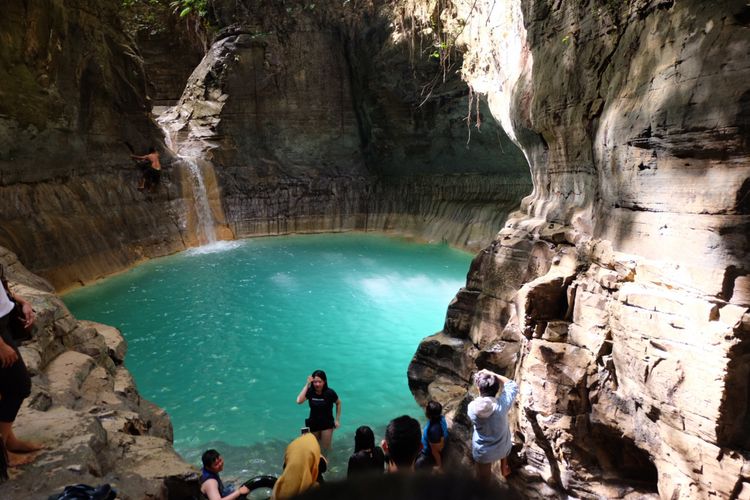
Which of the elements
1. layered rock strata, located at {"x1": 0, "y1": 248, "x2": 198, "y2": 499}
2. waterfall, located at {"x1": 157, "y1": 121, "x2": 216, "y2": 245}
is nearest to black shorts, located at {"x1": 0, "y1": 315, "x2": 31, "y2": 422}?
layered rock strata, located at {"x1": 0, "y1": 248, "x2": 198, "y2": 499}

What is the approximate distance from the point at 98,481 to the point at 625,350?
11.4 ft

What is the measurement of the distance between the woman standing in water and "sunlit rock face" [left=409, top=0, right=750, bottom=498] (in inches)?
48.4

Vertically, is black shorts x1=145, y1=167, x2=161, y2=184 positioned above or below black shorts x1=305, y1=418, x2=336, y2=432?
above

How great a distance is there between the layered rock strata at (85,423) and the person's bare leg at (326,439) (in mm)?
1425

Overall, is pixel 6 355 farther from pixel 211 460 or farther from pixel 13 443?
pixel 211 460

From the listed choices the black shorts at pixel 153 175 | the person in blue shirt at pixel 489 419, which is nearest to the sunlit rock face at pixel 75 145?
the black shorts at pixel 153 175

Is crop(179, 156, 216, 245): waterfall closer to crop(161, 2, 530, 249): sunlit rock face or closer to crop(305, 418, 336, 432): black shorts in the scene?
crop(161, 2, 530, 249): sunlit rock face

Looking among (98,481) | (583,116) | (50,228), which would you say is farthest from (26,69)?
(583,116)

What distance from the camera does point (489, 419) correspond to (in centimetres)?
357

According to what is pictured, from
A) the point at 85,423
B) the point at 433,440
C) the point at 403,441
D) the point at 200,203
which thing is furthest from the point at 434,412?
the point at 200,203

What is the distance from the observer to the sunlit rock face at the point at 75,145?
880 cm

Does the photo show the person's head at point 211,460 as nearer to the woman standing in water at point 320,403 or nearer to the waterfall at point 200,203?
the woman standing in water at point 320,403

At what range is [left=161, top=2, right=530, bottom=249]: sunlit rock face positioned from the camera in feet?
46.7

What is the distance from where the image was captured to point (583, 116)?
436cm
